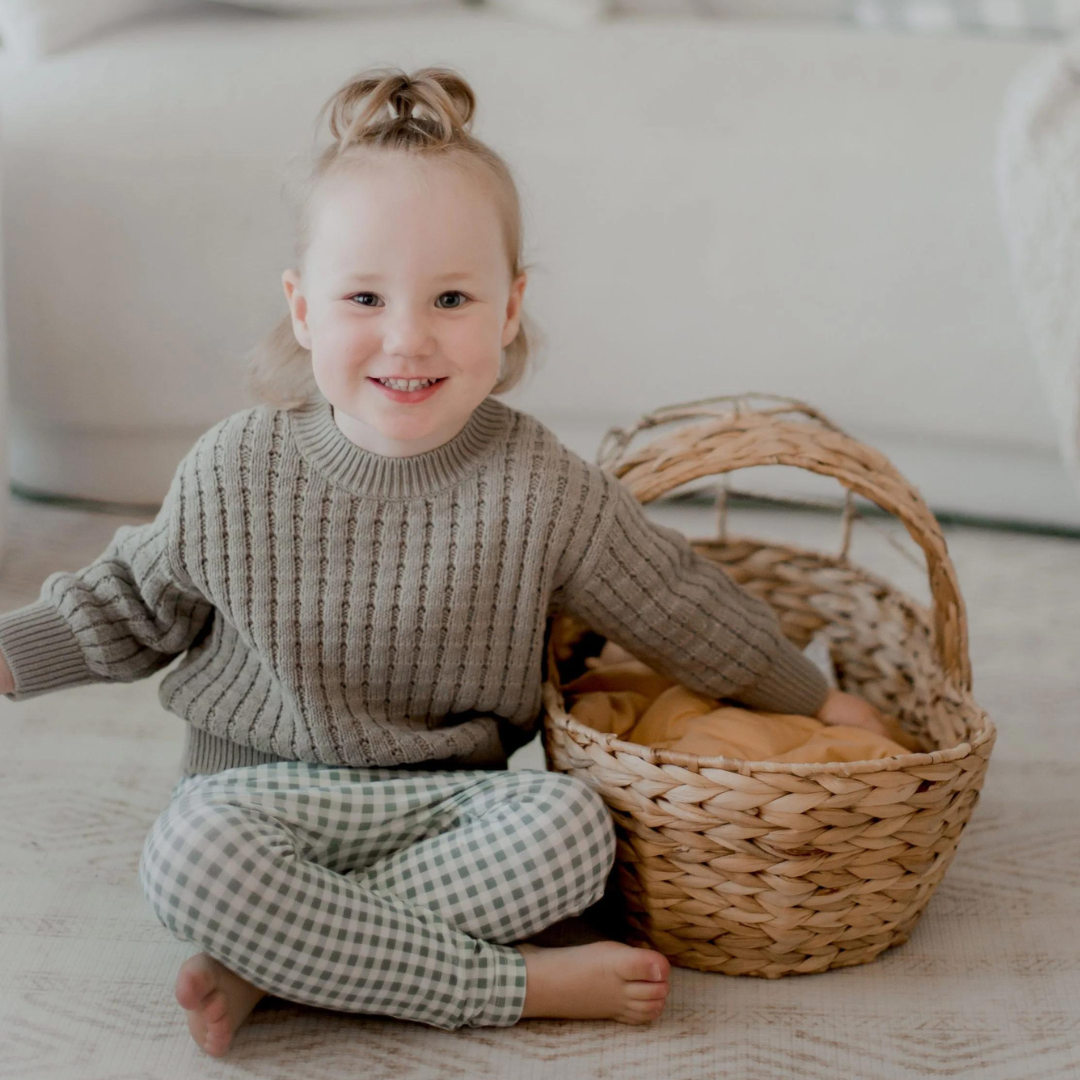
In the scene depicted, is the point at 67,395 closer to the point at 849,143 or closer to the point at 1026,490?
the point at 849,143

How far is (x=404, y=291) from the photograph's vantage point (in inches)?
37.9

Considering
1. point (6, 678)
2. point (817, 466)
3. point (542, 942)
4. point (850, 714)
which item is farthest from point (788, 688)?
point (6, 678)

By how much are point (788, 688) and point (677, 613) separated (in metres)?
0.14

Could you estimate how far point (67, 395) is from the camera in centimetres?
167

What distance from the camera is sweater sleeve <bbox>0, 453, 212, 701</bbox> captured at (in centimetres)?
105

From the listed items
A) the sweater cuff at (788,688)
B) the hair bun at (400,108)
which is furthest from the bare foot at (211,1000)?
the hair bun at (400,108)

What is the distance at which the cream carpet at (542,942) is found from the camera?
0.95m

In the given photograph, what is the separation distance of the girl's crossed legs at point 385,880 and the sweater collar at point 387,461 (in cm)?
23

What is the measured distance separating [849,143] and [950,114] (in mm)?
124

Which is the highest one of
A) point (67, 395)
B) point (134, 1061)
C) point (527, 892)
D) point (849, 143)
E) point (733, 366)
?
point (849, 143)

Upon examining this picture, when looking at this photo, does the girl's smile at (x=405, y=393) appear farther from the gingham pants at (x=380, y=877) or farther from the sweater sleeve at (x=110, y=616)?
the gingham pants at (x=380, y=877)

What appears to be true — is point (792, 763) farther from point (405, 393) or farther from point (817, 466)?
point (405, 393)

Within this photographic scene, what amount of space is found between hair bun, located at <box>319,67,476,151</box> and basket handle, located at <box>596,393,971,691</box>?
350 millimetres

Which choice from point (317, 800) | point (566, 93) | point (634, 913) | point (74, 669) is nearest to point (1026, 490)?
point (566, 93)
